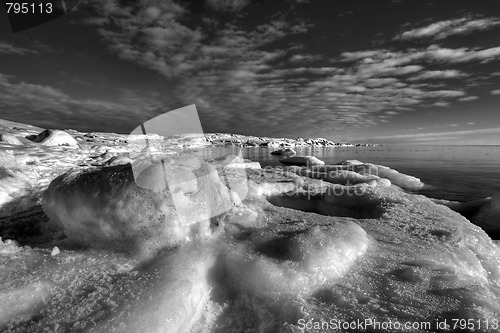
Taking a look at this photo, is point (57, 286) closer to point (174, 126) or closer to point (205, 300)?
point (205, 300)

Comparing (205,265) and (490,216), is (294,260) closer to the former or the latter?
(205,265)

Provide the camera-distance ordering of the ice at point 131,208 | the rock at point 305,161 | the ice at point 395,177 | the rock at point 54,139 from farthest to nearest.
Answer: the rock at point 305,161 < the rock at point 54,139 < the ice at point 395,177 < the ice at point 131,208

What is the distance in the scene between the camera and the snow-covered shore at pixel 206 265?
2.26m

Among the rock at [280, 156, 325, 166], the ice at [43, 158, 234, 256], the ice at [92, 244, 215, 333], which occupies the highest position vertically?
the ice at [43, 158, 234, 256]

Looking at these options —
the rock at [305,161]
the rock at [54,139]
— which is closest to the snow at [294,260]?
the rock at [305,161]

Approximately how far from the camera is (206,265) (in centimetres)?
296

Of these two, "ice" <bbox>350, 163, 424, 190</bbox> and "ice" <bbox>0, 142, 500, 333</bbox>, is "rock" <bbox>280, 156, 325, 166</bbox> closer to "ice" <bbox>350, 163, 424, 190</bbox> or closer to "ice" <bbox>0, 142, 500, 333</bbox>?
"ice" <bbox>350, 163, 424, 190</bbox>

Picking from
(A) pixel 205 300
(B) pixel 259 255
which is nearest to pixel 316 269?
(B) pixel 259 255

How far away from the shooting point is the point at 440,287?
266 centimetres

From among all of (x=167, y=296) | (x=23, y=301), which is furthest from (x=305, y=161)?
(x=23, y=301)

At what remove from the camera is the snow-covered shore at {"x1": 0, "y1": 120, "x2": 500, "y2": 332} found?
2260 mm

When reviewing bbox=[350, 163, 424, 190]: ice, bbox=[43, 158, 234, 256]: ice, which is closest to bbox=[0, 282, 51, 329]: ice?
bbox=[43, 158, 234, 256]: ice

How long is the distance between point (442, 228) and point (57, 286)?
580cm

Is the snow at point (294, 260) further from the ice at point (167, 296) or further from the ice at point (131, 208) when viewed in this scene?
the ice at point (131, 208)
